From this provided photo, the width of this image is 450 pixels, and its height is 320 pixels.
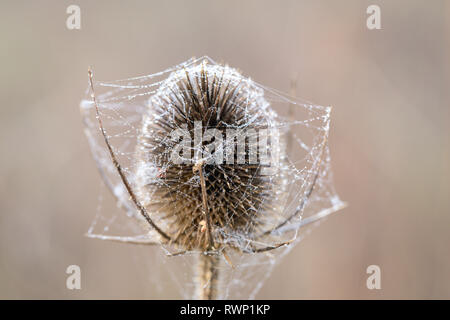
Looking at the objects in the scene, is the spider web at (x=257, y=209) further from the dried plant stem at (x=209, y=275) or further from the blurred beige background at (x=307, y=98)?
the blurred beige background at (x=307, y=98)

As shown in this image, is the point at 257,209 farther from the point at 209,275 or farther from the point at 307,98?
the point at 307,98

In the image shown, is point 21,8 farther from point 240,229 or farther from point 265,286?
point 265,286

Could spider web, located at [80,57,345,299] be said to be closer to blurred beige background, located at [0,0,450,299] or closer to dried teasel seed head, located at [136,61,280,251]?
dried teasel seed head, located at [136,61,280,251]

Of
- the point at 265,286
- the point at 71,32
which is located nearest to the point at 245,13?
the point at 71,32

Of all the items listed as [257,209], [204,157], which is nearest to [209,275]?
[257,209]

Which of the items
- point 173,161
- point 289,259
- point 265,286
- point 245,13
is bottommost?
point 265,286

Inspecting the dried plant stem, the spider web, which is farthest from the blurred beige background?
the dried plant stem

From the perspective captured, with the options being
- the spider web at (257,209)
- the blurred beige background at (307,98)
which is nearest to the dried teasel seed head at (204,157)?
the spider web at (257,209)
